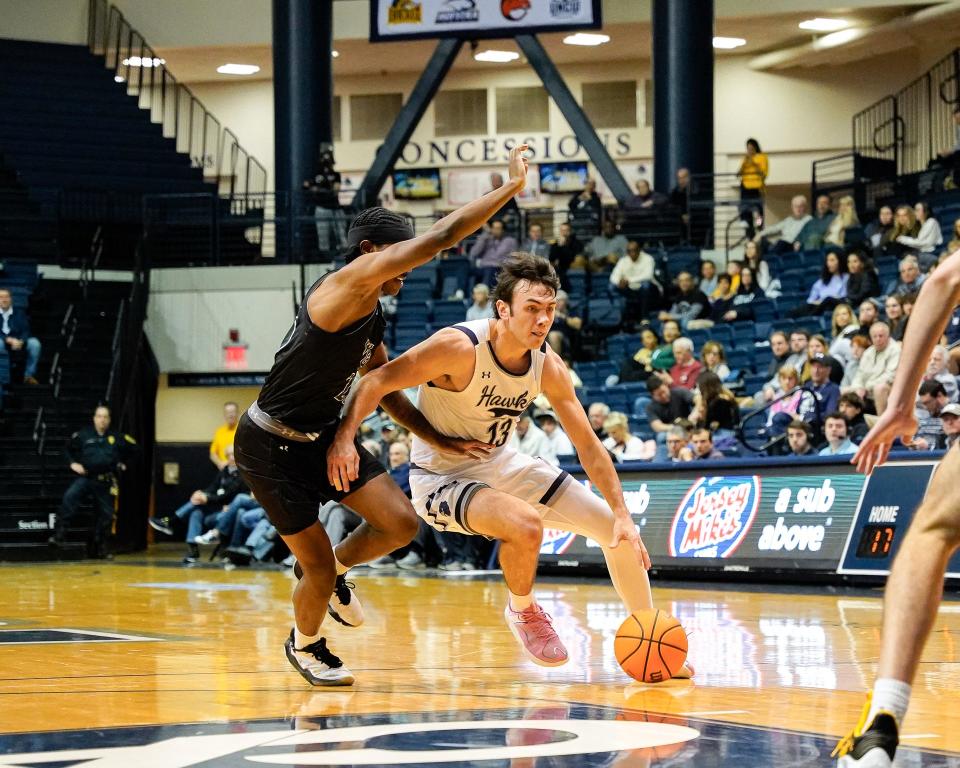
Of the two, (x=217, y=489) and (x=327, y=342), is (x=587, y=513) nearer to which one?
(x=327, y=342)

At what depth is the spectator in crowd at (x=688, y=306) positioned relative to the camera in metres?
19.1

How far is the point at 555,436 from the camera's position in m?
15.8

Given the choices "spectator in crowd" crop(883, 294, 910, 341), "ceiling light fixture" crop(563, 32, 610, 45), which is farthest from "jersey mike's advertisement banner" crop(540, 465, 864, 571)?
"ceiling light fixture" crop(563, 32, 610, 45)

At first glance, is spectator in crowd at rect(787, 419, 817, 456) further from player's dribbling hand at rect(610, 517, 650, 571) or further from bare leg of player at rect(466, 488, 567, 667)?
bare leg of player at rect(466, 488, 567, 667)

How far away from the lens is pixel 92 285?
23.4 m

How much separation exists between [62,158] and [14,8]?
146 inches

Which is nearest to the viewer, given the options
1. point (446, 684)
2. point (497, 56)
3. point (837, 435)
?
point (446, 684)

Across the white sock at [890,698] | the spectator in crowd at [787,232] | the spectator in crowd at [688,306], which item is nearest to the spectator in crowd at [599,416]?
the spectator in crowd at [688,306]

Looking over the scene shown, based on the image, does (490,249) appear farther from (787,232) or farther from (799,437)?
(799,437)

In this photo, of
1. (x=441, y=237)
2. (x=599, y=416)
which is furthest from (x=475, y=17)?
(x=441, y=237)

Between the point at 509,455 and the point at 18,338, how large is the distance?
1519cm

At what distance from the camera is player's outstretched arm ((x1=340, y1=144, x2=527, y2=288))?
17.8 feet

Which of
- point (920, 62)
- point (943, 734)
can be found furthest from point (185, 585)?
point (920, 62)

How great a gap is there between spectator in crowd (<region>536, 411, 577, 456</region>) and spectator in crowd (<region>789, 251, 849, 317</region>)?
3.37 m
